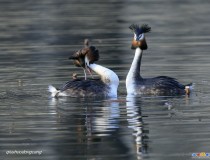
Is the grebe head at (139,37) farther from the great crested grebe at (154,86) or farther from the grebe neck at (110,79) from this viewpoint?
the grebe neck at (110,79)

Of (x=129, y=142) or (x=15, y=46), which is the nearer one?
(x=129, y=142)

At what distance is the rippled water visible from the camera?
43.1 ft

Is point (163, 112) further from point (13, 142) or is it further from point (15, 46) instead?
point (15, 46)

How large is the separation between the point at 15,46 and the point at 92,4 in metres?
14.9

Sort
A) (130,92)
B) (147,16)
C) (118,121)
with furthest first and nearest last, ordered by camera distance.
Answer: (147,16)
(130,92)
(118,121)

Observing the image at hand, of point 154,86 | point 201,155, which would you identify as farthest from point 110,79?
point 201,155

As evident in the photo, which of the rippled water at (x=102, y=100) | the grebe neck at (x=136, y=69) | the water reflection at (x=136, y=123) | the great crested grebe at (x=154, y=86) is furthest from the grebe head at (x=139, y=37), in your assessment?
the water reflection at (x=136, y=123)

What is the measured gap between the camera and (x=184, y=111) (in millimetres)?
15703

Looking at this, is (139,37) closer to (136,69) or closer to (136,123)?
(136,69)

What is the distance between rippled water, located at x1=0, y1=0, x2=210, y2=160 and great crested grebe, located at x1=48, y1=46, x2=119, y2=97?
279mm

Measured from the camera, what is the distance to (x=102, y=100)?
17281 mm

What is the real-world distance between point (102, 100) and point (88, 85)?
1.59ft

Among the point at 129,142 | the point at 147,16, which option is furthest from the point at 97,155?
the point at 147,16

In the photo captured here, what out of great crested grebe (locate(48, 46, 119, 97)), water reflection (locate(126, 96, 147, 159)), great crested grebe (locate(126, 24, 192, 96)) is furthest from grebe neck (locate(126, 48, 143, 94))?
water reflection (locate(126, 96, 147, 159))
